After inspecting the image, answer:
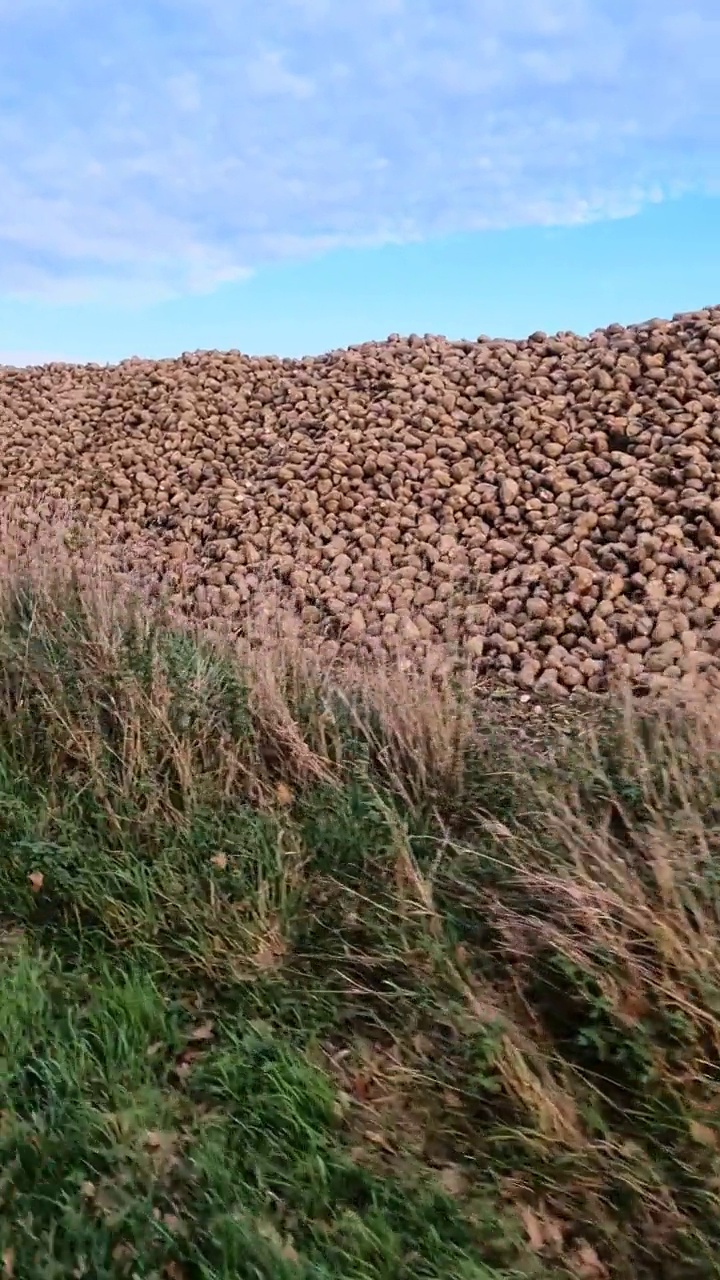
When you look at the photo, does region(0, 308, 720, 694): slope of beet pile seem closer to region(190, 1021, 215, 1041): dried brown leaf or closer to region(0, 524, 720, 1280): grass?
region(0, 524, 720, 1280): grass

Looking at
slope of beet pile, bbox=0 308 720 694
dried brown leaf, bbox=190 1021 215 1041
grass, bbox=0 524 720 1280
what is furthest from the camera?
slope of beet pile, bbox=0 308 720 694

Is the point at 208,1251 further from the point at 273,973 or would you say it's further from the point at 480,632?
the point at 480,632

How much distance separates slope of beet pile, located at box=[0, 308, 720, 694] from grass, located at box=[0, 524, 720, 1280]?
151cm

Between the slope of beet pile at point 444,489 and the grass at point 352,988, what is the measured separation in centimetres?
151

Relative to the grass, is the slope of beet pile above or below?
above

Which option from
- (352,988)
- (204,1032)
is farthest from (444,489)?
(204,1032)

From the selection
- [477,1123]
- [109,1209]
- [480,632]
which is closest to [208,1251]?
[109,1209]

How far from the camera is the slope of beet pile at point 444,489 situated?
5961 mm

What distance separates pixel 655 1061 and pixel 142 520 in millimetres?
6481

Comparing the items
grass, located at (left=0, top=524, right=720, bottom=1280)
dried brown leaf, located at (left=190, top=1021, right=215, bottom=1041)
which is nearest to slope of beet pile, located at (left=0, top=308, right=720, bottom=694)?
grass, located at (left=0, top=524, right=720, bottom=1280)

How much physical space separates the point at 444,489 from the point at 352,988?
484cm

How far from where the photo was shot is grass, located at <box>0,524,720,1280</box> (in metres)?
2.46

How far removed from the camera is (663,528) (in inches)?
249

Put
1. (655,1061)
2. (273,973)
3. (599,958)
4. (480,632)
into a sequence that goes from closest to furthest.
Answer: (655,1061) < (599,958) < (273,973) < (480,632)
